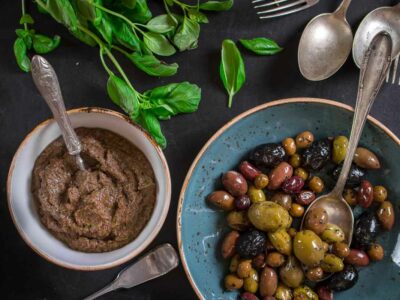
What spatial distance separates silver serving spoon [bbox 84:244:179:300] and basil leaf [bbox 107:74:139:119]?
0.44 meters

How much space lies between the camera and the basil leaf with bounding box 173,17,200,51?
162 centimetres

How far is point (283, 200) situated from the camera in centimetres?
162

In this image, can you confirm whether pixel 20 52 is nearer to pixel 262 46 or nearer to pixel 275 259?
pixel 262 46

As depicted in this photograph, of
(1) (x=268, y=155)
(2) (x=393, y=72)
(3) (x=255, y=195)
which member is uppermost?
(2) (x=393, y=72)

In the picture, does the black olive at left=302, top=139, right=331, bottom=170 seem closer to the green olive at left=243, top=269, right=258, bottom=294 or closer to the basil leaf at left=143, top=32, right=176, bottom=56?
the green olive at left=243, top=269, right=258, bottom=294

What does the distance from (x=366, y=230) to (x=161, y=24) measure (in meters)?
0.89

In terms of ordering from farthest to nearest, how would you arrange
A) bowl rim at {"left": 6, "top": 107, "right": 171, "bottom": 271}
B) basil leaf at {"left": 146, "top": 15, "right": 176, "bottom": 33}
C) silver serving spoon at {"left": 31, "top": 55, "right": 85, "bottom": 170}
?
basil leaf at {"left": 146, "top": 15, "right": 176, "bottom": 33} → bowl rim at {"left": 6, "top": 107, "right": 171, "bottom": 271} → silver serving spoon at {"left": 31, "top": 55, "right": 85, "bottom": 170}

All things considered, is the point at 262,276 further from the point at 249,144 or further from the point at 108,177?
the point at 108,177

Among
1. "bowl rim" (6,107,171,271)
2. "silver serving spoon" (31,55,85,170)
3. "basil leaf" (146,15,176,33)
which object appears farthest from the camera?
"basil leaf" (146,15,176,33)

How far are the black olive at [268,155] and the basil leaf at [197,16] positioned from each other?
1.44 feet

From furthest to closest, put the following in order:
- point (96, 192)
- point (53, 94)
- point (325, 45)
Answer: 1. point (325, 45)
2. point (96, 192)
3. point (53, 94)

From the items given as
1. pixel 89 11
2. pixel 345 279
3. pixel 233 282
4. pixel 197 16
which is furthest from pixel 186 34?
pixel 345 279

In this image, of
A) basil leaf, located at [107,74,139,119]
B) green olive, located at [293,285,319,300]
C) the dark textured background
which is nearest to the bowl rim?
basil leaf, located at [107,74,139,119]

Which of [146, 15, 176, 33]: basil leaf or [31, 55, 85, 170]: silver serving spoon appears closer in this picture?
[31, 55, 85, 170]: silver serving spoon
